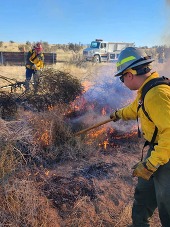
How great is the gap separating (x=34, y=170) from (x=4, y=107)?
6.94 ft

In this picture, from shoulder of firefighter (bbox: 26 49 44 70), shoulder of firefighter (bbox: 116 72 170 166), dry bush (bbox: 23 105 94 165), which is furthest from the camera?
shoulder of firefighter (bbox: 26 49 44 70)

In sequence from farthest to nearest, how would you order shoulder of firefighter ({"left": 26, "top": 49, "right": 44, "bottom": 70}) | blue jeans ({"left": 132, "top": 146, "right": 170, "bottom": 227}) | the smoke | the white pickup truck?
the white pickup truck, shoulder of firefighter ({"left": 26, "top": 49, "right": 44, "bottom": 70}), the smoke, blue jeans ({"left": 132, "top": 146, "right": 170, "bottom": 227})

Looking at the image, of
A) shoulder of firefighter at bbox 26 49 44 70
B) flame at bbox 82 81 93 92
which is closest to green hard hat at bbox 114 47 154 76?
flame at bbox 82 81 93 92

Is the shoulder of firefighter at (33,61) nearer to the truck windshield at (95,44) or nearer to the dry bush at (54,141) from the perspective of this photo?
the dry bush at (54,141)

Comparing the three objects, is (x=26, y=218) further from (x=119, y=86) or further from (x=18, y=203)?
(x=119, y=86)

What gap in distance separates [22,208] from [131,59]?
2.00m

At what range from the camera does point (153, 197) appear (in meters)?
3.14

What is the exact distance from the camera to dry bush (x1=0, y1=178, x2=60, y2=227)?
2.79m

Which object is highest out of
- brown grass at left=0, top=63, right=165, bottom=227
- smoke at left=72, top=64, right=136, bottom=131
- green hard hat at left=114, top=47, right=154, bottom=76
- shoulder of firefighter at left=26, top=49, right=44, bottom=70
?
green hard hat at left=114, top=47, right=154, bottom=76

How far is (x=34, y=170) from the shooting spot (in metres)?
4.15

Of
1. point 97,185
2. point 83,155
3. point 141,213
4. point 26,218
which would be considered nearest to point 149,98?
point 141,213

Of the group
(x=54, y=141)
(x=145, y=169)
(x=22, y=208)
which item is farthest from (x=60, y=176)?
(x=145, y=169)

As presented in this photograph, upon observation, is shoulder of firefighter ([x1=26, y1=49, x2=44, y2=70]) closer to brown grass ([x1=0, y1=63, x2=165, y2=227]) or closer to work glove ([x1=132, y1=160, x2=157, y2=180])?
brown grass ([x1=0, y1=63, x2=165, y2=227])

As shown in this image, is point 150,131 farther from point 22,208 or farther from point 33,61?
point 33,61
